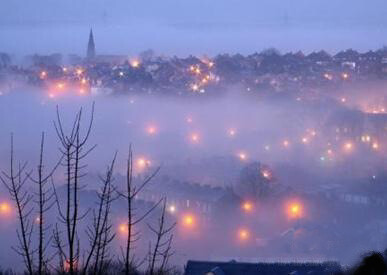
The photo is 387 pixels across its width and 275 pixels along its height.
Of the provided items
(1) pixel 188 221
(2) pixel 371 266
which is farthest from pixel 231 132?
(2) pixel 371 266

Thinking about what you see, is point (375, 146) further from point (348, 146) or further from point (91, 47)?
point (91, 47)

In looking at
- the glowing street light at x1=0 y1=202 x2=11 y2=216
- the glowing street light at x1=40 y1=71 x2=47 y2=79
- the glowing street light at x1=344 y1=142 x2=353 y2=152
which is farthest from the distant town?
the glowing street light at x1=0 y1=202 x2=11 y2=216

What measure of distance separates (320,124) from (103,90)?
14.1 metres

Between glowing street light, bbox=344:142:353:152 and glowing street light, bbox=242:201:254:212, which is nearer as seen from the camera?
glowing street light, bbox=242:201:254:212

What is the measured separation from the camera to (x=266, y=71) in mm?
28688

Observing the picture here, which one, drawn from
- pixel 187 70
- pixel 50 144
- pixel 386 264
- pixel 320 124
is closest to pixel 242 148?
pixel 320 124

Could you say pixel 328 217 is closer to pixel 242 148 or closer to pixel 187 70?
pixel 242 148

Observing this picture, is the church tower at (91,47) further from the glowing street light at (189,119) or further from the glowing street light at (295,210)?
the glowing street light at (295,210)

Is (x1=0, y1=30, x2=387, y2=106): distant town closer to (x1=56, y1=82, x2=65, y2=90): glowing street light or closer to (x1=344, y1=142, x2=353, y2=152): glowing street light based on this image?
(x1=56, y1=82, x2=65, y2=90): glowing street light

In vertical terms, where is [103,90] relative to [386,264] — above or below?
above

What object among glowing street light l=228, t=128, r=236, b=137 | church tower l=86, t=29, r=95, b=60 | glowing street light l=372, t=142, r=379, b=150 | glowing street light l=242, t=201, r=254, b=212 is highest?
church tower l=86, t=29, r=95, b=60

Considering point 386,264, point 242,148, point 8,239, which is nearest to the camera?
point 386,264

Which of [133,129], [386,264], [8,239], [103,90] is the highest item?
[103,90]

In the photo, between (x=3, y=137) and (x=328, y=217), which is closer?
(x=328, y=217)
